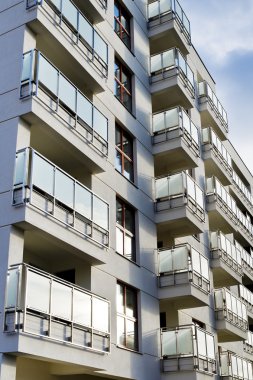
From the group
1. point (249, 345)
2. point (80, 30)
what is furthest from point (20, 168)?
point (249, 345)

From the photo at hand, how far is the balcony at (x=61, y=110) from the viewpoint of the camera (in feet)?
40.8

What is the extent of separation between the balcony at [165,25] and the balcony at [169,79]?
1269 millimetres

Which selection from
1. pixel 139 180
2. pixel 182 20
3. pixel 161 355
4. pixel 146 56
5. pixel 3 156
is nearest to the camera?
pixel 3 156

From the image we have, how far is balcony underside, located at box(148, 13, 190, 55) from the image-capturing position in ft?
70.1

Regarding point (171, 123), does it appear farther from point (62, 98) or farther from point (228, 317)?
point (228, 317)

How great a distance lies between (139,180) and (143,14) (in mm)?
7610

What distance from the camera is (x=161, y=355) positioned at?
1647cm

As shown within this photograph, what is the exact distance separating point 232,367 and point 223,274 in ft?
14.2

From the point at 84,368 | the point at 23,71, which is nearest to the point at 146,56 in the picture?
the point at 23,71

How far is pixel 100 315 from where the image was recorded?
12898 millimetres

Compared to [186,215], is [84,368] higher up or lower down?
lower down

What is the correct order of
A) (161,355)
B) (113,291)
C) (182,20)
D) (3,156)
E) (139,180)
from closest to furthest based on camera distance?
(3,156) < (113,291) < (161,355) < (139,180) < (182,20)

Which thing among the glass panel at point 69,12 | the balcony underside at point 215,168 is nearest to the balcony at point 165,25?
the balcony underside at point 215,168

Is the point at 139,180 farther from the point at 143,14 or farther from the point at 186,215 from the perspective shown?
the point at 143,14
